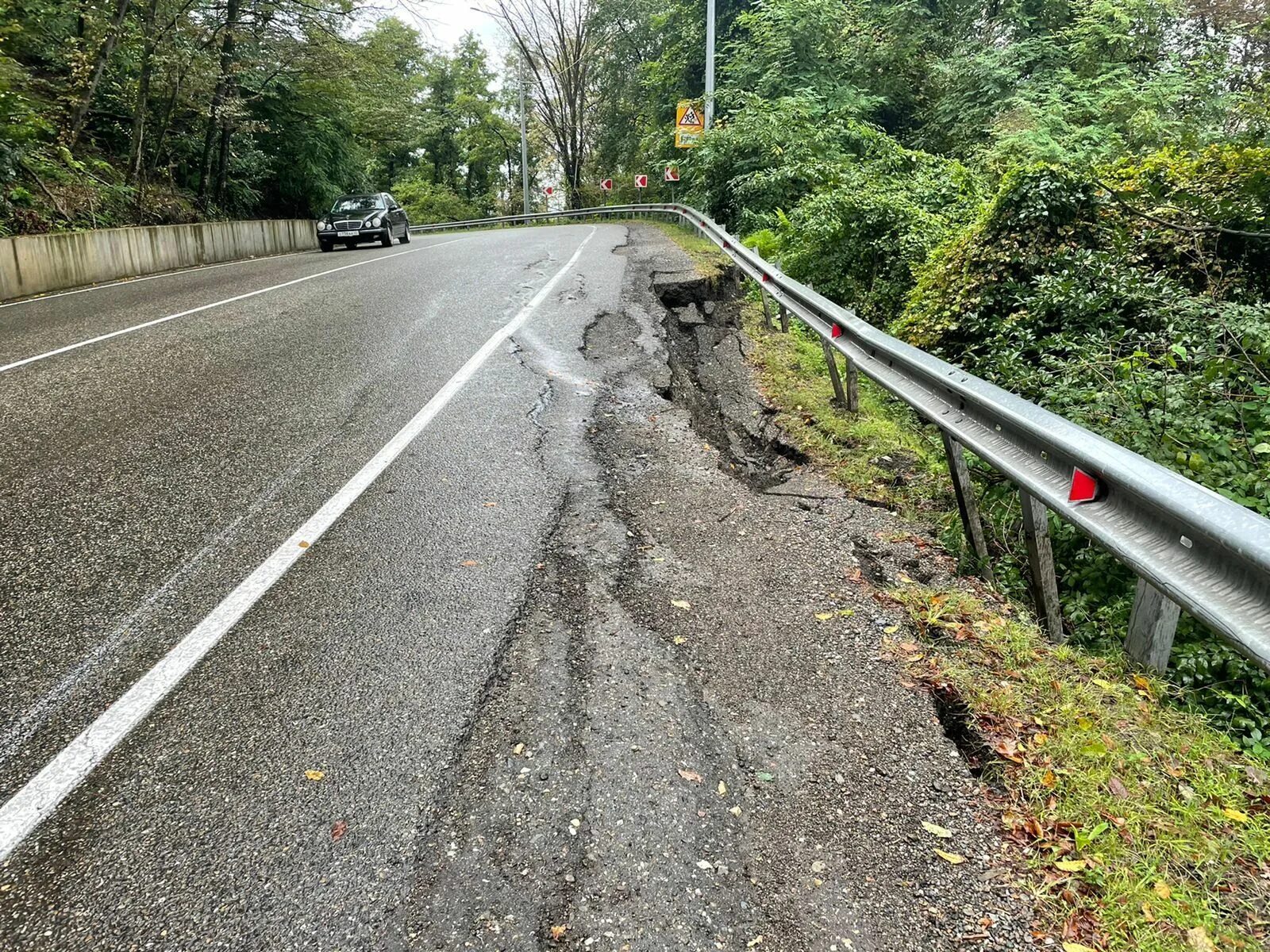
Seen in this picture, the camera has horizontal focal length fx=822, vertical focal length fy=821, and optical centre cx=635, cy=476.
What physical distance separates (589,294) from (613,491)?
23.2 ft

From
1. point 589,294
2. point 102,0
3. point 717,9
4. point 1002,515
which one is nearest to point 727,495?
point 1002,515

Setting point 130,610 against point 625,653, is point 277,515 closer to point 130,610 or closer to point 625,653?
point 130,610

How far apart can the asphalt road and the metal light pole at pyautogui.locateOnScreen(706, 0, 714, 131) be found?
1834 centimetres

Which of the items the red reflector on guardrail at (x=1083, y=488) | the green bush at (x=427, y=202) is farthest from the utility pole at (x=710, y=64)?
the green bush at (x=427, y=202)

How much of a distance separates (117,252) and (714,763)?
652 inches

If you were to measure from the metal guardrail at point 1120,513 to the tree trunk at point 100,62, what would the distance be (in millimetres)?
18251

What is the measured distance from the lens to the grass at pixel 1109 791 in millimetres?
2098

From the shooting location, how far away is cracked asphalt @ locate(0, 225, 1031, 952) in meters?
2.14

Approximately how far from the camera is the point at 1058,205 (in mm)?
6793

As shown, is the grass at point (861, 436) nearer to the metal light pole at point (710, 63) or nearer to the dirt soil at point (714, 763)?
the dirt soil at point (714, 763)

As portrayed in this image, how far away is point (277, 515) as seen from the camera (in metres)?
4.40

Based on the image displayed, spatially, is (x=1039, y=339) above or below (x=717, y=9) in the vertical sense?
below

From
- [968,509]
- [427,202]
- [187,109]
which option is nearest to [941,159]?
[968,509]

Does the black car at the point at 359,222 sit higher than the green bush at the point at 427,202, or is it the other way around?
the green bush at the point at 427,202
